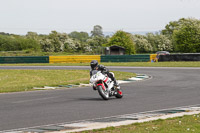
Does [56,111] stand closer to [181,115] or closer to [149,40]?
[181,115]

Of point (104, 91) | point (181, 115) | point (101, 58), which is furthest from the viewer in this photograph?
point (101, 58)

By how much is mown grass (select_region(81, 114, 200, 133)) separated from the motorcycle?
4.27m

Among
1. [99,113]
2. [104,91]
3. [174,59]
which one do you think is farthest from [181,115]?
[174,59]

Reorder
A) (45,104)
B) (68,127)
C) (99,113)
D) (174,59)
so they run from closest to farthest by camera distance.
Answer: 1. (68,127)
2. (99,113)
3. (45,104)
4. (174,59)

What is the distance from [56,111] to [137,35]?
487 ft

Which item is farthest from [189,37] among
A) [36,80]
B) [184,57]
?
[36,80]

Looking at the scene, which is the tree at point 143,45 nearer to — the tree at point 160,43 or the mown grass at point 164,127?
the tree at point 160,43

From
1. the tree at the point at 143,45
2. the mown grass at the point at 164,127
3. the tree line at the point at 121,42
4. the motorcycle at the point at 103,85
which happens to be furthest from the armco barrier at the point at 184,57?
the tree at the point at 143,45

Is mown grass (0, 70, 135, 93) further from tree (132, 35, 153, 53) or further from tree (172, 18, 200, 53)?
tree (132, 35, 153, 53)

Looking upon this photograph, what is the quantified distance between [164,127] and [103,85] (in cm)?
529

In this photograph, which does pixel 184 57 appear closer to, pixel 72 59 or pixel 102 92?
pixel 72 59

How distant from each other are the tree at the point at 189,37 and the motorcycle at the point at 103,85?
9921 centimetres

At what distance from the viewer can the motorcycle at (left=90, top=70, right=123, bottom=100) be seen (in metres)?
12.4

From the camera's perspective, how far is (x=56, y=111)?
33.3 ft
